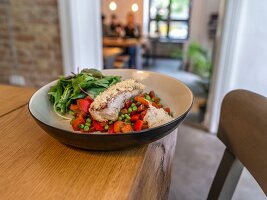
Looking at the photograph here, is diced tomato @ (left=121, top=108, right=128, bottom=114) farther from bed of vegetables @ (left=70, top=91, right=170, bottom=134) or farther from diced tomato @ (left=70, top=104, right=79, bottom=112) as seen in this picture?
diced tomato @ (left=70, top=104, right=79, bottom=112)

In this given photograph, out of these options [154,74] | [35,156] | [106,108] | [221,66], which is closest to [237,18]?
[221,66]

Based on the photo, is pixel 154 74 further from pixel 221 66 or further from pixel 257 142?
pixel 221 66

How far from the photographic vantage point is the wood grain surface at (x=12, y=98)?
0.99 m

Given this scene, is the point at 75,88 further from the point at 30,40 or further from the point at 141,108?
the point at 30,40

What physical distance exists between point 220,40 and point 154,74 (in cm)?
147

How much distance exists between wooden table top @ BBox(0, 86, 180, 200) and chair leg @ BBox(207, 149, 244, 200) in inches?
9.4

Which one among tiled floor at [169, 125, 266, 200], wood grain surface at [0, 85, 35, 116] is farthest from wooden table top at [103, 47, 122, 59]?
wood grain surface at [0, 85, 35, 116]

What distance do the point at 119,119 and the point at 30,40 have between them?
6.73 ft

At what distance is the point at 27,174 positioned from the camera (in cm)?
60

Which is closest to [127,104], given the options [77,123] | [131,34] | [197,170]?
[77,123]

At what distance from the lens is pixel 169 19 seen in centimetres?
714

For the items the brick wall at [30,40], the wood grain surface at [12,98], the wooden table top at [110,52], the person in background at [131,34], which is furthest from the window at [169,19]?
the wood grain surface at [12,98]

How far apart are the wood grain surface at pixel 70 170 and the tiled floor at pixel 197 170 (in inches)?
39.2

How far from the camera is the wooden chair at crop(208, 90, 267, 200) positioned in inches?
26.1
